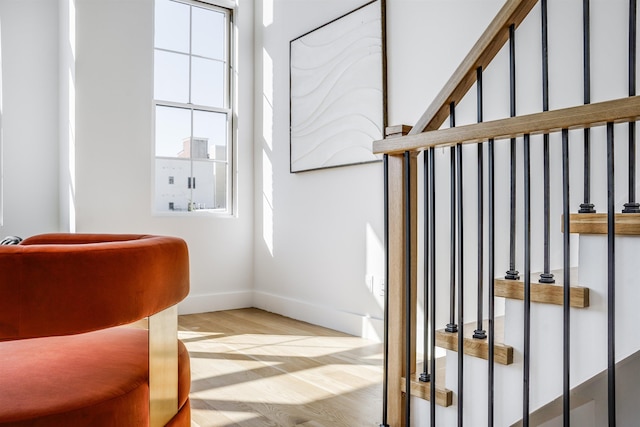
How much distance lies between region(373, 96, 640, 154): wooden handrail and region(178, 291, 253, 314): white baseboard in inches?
111

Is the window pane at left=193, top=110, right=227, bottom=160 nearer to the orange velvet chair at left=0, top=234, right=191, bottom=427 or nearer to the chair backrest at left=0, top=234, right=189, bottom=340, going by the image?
the orange velvet chair at left=0, top=234, right=191, bottom=427

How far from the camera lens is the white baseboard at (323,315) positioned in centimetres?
328

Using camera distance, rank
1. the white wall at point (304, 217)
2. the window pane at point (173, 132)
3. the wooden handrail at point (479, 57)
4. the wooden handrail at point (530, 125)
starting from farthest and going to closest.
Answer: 1. the window pane at point (173, 132)
2. the white wall at point (304, 217)
3. the wooden handrail at point (479, 57)
4. the wooden handrail at point (530, 125)

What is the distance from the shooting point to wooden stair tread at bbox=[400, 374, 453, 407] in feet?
5.31

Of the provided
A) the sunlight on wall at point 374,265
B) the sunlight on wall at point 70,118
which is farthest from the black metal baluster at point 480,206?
the sunlight on wall at point 70,118

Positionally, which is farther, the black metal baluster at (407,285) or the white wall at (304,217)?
the white wall at (304,217)

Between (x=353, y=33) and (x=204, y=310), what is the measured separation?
2.47m

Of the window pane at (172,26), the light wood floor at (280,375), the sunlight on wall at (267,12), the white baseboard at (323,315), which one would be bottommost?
the light wood floor at (280,375)

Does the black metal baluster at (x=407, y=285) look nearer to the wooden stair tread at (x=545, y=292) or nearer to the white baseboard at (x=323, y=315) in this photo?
the wooden stair tread at (x=545, y=292)

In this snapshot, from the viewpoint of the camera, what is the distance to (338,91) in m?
3.52

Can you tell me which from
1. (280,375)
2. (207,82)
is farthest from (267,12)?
(280,375)

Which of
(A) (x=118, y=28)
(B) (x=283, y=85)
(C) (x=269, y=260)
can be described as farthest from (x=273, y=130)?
(A) (x=118, y=28)

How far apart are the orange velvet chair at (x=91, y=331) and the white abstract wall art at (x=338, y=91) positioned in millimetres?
2168

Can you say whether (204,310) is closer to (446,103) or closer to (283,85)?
(283,85)
